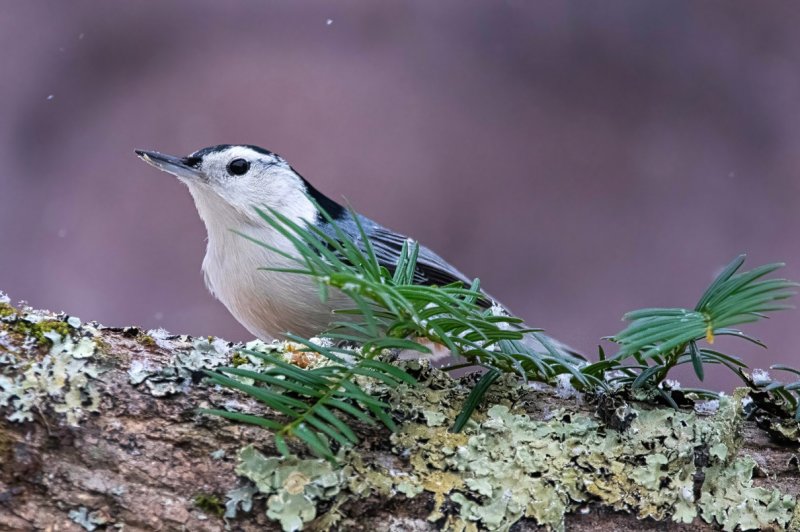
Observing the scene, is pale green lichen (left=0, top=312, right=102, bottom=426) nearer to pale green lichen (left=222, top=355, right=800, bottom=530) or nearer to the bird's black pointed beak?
pale green lichen (left=222, top=355, right=800, bottom=530)

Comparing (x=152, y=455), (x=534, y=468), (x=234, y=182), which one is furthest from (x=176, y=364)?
(x=234, y=182)

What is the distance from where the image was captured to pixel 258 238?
780 millimetres

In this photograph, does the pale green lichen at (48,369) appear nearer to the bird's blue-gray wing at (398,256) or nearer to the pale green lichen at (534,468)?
the pale green lichen at (534,468)

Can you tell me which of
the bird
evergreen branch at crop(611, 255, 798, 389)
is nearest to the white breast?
the bird

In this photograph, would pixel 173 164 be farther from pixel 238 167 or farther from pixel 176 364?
pixel 176 364

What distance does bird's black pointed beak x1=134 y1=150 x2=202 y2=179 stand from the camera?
81 centimetres

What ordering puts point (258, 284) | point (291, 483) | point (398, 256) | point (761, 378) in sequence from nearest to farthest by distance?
point (291, 483)
point (761, 378)
point (258, 284)
point (398, 256)

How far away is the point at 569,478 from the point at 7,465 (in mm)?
314

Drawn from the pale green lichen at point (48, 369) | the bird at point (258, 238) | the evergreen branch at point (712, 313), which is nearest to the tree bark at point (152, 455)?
the pale green lichen at point (48, 369)

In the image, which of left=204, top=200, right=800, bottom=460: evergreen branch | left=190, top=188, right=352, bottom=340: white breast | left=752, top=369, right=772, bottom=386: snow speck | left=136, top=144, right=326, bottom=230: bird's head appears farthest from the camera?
left=136, top=144, right=326, bottom=230: bird's head

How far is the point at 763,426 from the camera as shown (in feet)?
1.89

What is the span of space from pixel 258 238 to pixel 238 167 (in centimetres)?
10

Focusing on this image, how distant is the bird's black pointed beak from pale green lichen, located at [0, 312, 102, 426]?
34 centimetres

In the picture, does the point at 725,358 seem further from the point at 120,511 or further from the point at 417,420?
the point at 120,511
